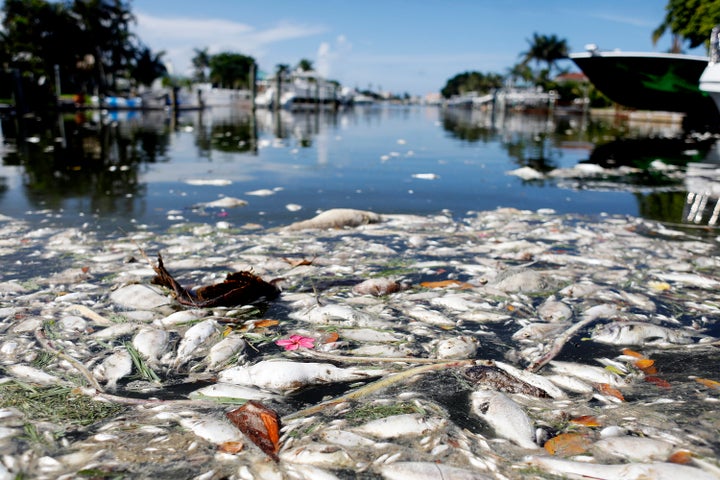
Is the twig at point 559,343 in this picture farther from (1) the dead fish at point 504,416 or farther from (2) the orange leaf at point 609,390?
(1) the dead fish at point 504,416

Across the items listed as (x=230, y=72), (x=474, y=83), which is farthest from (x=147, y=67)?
(x=474, y=83)

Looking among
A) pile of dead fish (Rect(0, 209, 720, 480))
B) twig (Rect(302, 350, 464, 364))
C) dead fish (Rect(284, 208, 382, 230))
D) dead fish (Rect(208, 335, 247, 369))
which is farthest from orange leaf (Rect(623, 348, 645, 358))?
dead fish (Rect(284, 208, 382, 230))

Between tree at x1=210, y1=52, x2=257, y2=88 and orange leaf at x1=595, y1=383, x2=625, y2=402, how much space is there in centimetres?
11065

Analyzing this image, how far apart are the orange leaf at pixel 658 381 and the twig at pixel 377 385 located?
0.65 metres

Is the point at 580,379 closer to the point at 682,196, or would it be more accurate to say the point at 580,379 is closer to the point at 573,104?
the point at 682,196

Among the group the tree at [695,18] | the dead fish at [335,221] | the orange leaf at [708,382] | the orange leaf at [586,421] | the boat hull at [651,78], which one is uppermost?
the tree at [695,18]

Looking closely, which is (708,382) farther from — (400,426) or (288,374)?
(288,374)

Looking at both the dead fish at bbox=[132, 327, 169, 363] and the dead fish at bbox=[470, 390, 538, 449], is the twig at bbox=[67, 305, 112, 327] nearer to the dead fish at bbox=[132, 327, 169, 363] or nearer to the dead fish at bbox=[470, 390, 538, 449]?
the dead fish at bbox=[132, 327, 169, 363]

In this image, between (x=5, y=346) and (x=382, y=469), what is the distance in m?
1.66

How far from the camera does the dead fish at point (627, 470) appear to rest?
4.54 feet

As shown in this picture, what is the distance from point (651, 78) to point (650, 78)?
24 mm

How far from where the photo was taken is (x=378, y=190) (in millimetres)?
6602

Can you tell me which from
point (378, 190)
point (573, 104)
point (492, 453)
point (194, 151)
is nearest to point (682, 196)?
point (378, 190)

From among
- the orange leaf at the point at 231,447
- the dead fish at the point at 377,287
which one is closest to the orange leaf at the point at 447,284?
the dead fish at the point at 377,287
